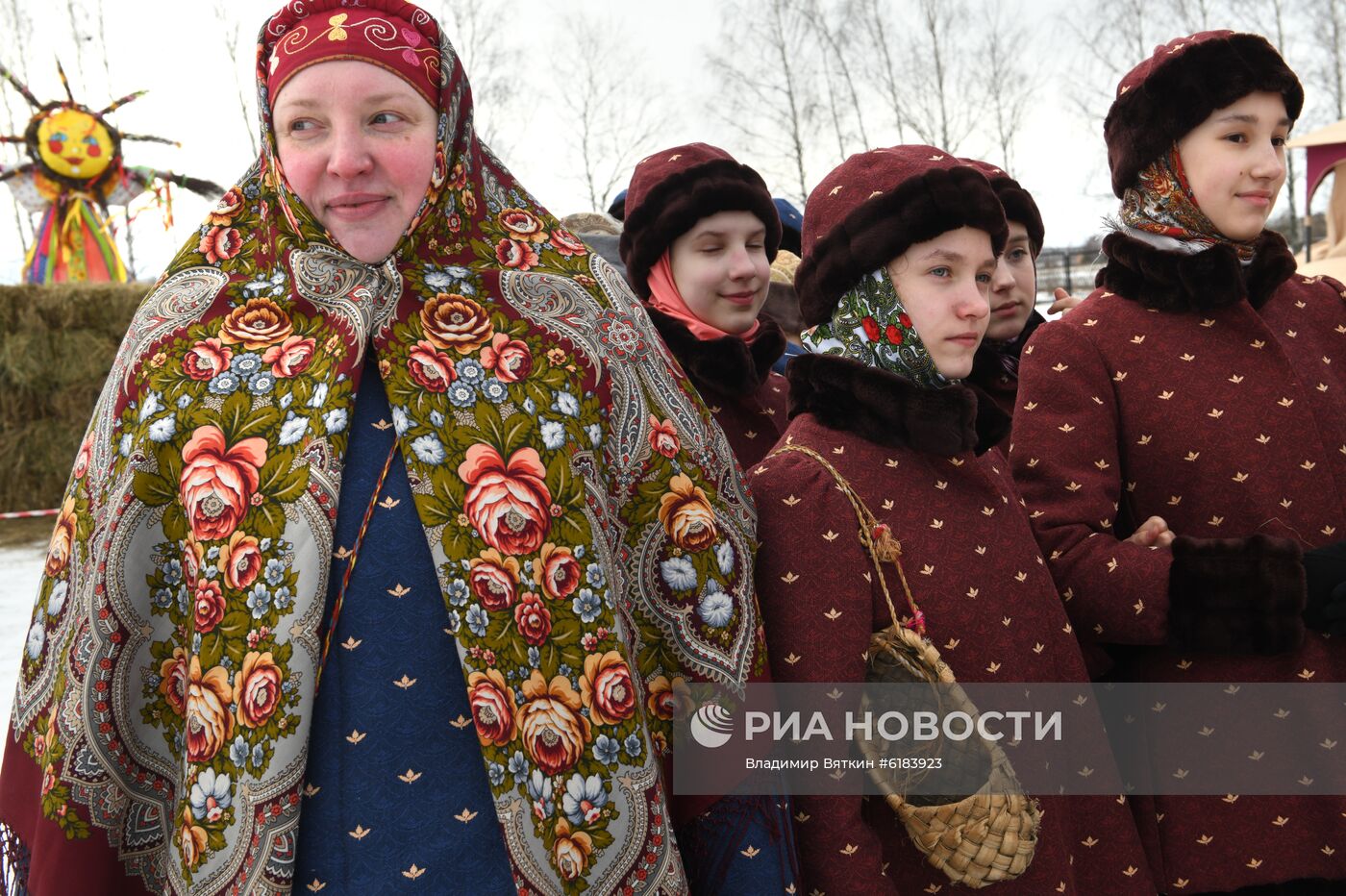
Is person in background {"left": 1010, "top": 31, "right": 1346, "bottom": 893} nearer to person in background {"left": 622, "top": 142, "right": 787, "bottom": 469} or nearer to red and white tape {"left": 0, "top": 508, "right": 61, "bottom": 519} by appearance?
person in background {"left": 622, "top": 142, "right": 787, "bottom": 469}

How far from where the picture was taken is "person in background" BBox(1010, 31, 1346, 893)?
6.43 ft

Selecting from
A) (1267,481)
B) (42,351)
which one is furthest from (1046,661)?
(42,351)

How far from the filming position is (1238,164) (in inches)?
84.6

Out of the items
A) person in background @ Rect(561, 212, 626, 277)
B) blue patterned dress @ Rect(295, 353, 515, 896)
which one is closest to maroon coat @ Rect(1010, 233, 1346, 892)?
blue patterned dress @ Rect(295, 353, 515, 896)

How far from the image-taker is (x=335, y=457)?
1.50 m

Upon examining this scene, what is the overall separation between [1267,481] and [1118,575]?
373 mm

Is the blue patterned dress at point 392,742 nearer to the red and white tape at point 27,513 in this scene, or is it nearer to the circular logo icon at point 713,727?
the circular logo icon at point 713,727

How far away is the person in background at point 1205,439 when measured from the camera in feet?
6.43

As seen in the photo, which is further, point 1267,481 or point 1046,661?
point 1267,481

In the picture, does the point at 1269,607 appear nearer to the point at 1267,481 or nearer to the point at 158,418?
the point at 1267,481

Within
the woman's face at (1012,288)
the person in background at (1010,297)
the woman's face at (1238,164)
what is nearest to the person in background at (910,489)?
the woman's face at (1238,164)

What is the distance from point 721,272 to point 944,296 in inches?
39.8

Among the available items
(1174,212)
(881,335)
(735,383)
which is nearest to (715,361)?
(735,383)

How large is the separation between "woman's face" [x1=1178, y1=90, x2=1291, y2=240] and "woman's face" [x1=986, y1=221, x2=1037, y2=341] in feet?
2.49
